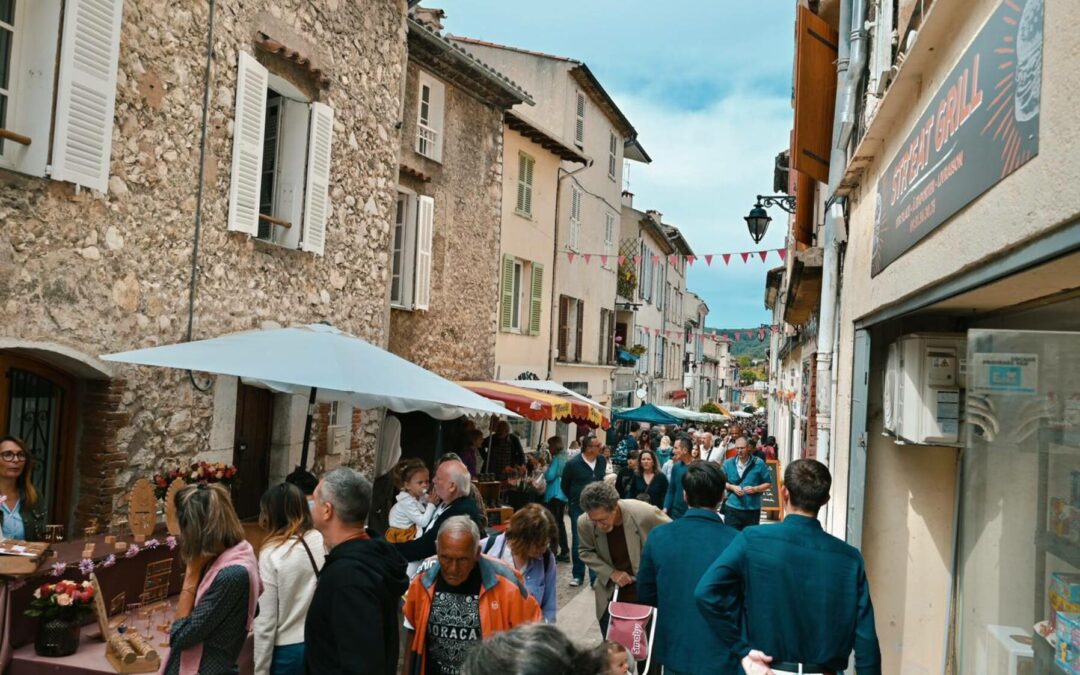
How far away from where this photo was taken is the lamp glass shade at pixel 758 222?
1235 cm

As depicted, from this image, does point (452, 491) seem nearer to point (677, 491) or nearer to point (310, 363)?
point (310, 363)

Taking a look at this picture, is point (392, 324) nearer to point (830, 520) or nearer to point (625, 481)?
point (625, 481)

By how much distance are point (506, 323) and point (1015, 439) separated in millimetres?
13505

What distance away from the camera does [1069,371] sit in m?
3.50

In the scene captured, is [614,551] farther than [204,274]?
No

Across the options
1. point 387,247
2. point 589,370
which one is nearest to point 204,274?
point 387,247

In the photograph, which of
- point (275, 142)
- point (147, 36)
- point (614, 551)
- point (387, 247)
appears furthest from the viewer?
point (387, 247)

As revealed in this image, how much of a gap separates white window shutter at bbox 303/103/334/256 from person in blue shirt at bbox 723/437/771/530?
5187 millimetres

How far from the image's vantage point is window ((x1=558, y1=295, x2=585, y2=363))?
2152cm

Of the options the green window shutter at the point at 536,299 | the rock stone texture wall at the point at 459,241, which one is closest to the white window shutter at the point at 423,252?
the rock stone texture wall at the point at 459,241

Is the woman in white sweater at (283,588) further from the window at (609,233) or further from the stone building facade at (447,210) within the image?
the window at (609,233)

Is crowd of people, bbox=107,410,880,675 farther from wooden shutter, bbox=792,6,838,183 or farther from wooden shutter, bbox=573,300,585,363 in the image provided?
wooden shutter, bbox=573,300,585,363

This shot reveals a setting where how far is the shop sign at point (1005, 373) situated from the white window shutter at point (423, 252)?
9.72 m

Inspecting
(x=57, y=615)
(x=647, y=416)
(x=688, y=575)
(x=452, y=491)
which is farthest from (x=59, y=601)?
(x=647, y=416)
